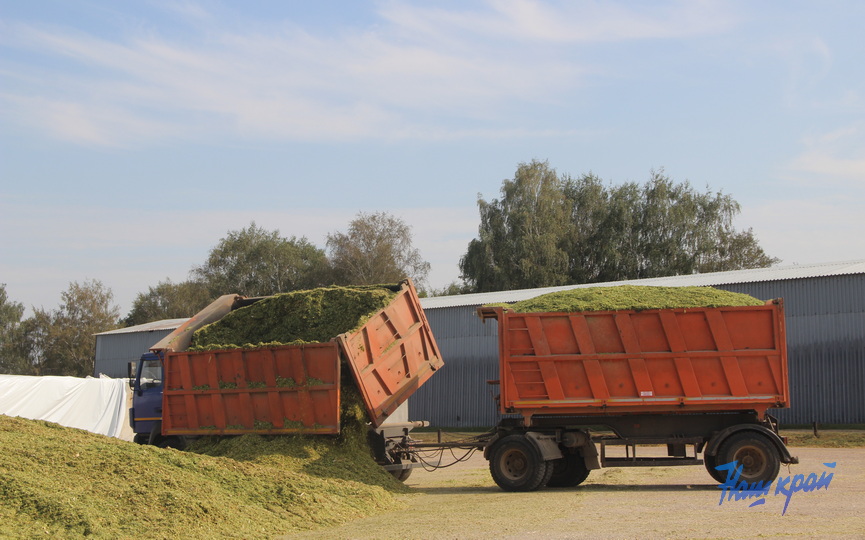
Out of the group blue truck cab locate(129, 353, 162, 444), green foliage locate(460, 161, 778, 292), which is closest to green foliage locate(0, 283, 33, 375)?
green foliage locate(460, 161, 778, 292)

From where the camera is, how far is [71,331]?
69562 millimetres

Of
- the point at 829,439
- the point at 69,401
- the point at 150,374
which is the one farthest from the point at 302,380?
the point at 829,439

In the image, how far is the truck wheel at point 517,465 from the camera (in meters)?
13.5

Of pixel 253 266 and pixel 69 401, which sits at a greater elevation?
pixel 253 266

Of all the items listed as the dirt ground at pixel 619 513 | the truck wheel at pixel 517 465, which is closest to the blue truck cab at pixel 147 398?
the dirt ground at pixel 619 513

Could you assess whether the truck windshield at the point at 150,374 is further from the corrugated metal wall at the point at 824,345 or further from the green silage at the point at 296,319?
the corrugated metal wall at the point at 824,345

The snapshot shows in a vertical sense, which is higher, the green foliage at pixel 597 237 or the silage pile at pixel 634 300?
the green foliage at pixel 597 237

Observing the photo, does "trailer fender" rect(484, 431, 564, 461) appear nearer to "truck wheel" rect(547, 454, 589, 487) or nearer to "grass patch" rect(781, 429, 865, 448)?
"truck wheel" rect(547, 454, 589, 487)

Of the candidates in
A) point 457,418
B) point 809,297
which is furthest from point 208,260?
point 809,297

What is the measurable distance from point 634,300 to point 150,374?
9.88 metres

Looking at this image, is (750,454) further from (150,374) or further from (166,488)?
(150,374)

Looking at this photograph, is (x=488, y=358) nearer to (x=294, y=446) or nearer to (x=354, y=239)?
(x=294, y=446)

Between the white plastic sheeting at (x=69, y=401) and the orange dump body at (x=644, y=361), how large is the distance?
53.8 feet

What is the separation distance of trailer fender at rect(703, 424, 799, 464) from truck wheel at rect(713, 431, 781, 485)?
6 cm
